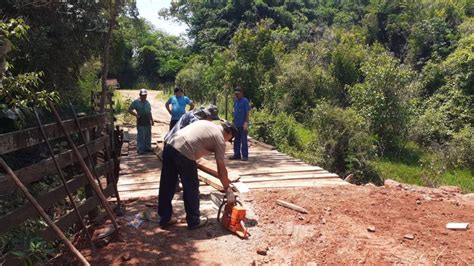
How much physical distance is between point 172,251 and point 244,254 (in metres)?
0.76

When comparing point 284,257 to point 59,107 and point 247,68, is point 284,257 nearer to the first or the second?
point 59,107

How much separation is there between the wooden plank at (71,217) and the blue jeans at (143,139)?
13.4ft

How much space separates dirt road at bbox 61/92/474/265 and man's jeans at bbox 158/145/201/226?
20cm

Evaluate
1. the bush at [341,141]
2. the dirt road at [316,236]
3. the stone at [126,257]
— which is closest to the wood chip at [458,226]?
the dirt road at [316,236]

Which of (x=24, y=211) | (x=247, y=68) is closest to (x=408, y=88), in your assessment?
(x=247, y=68)

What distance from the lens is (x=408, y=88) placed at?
1568 centimetres

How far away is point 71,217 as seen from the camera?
434 centimetres

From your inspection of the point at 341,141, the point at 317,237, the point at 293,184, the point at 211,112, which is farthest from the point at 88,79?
the point at 317,237

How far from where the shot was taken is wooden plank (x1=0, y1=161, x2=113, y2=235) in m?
3.27

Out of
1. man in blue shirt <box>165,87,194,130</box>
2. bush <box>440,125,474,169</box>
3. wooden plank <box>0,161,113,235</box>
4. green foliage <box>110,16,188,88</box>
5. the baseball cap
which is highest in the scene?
green foliage <box>110,16,188,88</box>

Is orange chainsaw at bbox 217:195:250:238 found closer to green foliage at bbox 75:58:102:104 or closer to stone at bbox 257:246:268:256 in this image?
stone at bbox 257:246:268:256

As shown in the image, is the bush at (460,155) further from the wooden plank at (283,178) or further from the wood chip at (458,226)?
the wood chip at (458,226)

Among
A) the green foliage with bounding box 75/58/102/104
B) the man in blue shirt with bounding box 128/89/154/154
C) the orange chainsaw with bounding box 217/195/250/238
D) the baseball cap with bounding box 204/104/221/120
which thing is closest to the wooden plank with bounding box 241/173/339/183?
the baseball cap with bounding box 204/104/221/120

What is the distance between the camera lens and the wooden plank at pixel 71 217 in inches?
149
